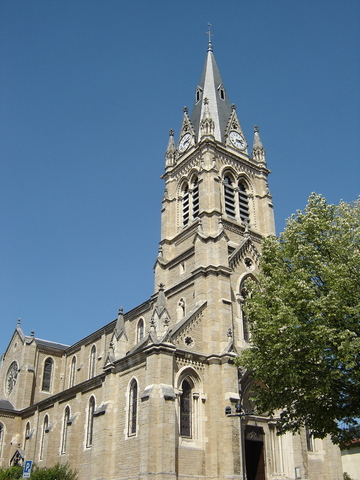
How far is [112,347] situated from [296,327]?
15.9 m

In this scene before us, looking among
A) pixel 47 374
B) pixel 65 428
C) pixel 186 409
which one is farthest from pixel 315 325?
pixel 47 374

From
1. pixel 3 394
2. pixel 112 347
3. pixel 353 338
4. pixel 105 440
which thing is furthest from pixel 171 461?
pixel 3 394

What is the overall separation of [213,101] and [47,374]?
2988 cm

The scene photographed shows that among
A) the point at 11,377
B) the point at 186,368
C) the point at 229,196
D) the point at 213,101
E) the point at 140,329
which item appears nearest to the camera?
the point at 186,368

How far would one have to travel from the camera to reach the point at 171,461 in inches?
955

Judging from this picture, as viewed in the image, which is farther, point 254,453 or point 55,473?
point 55,473

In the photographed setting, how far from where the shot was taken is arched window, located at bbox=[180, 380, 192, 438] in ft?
86.2

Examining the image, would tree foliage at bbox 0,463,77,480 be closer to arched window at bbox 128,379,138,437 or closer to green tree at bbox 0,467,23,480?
green tree at bbox 0,467,23,480

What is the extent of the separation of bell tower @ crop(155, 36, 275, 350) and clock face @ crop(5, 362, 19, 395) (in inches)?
805

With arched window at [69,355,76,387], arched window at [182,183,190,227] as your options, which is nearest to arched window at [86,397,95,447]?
arched window at [69,355,76,387]

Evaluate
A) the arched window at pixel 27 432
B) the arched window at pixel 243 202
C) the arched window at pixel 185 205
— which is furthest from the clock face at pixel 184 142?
the arched window at pixel 27 432

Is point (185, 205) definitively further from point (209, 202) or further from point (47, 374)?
point (47, 374)

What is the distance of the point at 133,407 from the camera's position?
2766 centimetres

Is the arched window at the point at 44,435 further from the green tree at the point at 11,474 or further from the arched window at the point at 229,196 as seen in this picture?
the arched window at the point at 229,196
